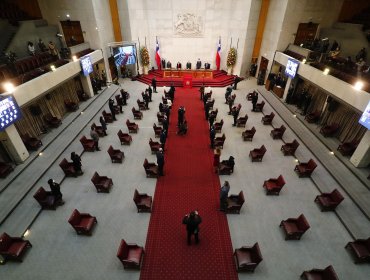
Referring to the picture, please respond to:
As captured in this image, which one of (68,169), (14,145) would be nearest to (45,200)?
(68,169)

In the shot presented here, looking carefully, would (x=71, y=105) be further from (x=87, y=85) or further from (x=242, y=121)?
(x=242, y=121)

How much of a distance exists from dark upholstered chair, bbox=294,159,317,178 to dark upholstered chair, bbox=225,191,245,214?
3.66 meters

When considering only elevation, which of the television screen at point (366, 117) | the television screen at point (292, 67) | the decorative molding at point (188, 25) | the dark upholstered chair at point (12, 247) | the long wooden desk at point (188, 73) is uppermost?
the decorative molding at point (188, 25)

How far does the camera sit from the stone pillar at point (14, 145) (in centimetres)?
987

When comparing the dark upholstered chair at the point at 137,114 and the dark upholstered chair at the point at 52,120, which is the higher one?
the dark upholstered chair at the point at 137,114

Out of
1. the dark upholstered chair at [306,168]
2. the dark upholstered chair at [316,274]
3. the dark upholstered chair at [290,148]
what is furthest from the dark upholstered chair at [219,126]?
the dark upholstered chair at [316,274]

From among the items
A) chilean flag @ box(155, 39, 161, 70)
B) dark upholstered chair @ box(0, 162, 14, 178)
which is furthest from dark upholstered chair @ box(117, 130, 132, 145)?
chilean flag @ box(155, 39, 161, 70)

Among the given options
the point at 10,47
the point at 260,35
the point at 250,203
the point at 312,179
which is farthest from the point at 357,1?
the point at 10,47

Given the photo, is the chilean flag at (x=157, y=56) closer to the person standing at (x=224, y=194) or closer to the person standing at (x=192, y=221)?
the person standing at (x=224, y=194)

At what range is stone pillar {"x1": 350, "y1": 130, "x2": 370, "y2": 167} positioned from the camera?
970cm

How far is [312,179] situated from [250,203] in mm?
3500

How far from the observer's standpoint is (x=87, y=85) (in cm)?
1769

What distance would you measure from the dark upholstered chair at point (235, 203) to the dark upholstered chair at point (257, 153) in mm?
3088

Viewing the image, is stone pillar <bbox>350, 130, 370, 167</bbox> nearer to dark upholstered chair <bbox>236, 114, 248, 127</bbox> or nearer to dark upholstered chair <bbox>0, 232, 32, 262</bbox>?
dark upholstered chair <bbox>236, 114, 248, 127</bbox>
